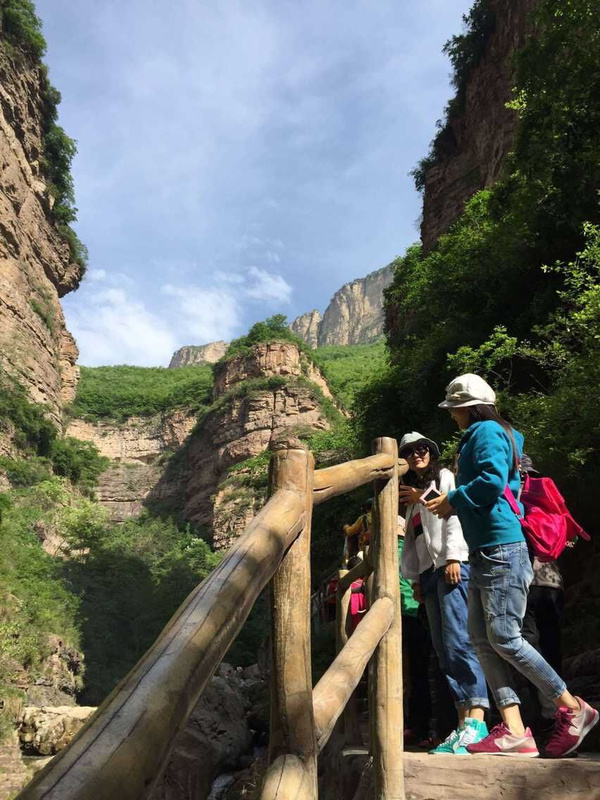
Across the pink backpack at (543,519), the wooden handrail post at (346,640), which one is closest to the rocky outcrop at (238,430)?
the wooden handrail post at (346,640)

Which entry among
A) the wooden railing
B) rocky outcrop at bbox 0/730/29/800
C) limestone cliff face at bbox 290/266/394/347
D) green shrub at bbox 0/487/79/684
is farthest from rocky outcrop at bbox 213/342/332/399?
limestone cliff face at bbox 290/266/394/347

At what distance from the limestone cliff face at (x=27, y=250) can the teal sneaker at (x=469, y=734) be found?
97.9 ft

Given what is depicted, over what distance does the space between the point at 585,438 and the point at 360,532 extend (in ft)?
11.2

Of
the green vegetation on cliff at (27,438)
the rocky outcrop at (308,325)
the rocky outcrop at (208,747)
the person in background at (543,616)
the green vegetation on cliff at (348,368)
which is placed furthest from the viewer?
the rocky outcrop at (308,325)

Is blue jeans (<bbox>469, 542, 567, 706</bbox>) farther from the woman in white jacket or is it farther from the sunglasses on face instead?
the sunglasses on face

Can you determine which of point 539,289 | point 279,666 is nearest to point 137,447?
point 539,289

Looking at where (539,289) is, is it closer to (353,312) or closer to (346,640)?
(346,640)

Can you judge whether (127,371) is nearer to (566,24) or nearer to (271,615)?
(566,24)

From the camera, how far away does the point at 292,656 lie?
1632 millimetres

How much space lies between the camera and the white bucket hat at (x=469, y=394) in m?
2.81

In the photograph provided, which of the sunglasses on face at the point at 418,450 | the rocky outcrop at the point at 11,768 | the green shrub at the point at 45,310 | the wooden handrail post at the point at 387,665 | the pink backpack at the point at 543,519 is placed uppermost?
the green shrub at the point at 45,310

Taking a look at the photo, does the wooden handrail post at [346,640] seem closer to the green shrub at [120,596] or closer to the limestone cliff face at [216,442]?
the green shrub at [120,596]

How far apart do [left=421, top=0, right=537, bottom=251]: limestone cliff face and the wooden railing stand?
21.3 metres

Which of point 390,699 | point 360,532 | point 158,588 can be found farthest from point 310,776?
point 158,588
